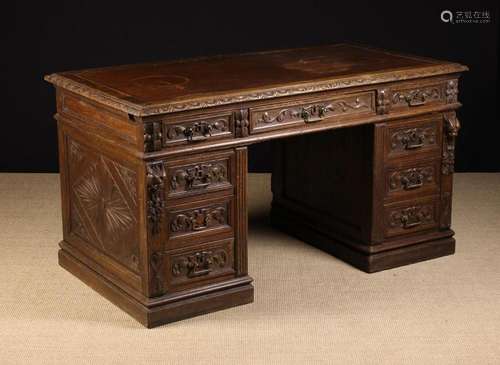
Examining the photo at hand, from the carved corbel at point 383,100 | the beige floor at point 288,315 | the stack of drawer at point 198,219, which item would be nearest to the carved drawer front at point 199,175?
the stack of drawer at point 198,219

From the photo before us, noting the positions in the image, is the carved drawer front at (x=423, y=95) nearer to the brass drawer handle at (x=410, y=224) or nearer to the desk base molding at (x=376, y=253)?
the brass drawer handle at (x=410, y=224)

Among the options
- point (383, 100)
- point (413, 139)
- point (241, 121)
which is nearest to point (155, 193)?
point (241, 121)

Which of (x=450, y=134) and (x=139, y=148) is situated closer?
(x=139, y=148)

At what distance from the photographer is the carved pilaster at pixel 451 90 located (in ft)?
16.5

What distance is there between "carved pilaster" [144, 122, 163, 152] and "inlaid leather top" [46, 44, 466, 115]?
2.2 inches

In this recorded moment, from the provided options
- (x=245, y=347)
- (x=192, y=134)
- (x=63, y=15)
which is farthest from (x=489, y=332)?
(x=63, y=15)

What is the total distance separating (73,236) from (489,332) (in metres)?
1.71

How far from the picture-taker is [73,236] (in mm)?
5008

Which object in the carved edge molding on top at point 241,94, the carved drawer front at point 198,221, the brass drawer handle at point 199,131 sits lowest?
the carved drawer front at point 198,221

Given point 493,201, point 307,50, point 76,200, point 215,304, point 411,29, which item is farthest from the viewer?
point 411,29

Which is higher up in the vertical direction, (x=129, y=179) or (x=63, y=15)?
(x=63, y=15)

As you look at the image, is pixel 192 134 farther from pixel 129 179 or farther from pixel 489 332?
pixel 489 332

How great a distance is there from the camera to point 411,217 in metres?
5.11

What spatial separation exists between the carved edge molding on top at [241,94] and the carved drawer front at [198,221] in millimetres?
383
